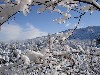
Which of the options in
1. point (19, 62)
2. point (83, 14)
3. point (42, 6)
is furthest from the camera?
point (83, 14)

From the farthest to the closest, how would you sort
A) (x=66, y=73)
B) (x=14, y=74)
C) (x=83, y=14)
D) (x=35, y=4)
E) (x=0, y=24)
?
(x=66, y=73), (x=83, y=14), (x=14, y=74), (x=35, y=4), (x=0, y=24)

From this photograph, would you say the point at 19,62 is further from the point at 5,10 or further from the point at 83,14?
the point at 83,14

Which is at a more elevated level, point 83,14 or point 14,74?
point 83,14

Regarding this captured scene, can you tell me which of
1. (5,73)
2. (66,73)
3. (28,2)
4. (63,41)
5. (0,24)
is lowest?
(66,73)

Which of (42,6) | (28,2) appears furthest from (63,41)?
(28,2)

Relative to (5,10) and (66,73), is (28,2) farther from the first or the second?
(66,73)

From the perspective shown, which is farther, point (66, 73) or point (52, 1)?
point (66, 73)

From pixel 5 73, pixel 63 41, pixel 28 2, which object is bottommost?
pixel 5 73

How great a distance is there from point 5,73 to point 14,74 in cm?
11

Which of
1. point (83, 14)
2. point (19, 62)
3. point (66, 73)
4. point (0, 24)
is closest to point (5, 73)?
point (19, 62)

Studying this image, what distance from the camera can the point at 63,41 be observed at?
3.90 meters

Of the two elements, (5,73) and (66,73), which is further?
(66,73)

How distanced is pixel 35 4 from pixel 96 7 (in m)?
0.94

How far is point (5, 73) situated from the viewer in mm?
3166
